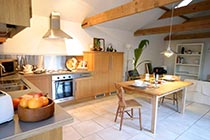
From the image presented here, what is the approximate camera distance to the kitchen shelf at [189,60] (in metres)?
6.58

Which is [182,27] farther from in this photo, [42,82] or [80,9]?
[42,82]

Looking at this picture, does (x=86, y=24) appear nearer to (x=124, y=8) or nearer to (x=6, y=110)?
(x=124, y=8)

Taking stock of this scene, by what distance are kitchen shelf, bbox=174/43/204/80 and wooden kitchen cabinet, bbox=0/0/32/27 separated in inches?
281

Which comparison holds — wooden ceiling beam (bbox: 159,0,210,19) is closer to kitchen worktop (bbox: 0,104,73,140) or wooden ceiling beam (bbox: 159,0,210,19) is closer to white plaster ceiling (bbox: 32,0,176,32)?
white plaster ceiling (bbox: 32,0,176,32)

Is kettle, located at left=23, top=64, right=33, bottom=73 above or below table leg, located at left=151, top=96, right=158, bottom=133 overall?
above

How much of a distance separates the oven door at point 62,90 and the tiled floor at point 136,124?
0.98ft

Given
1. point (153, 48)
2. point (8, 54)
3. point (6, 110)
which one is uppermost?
point (153, 48)

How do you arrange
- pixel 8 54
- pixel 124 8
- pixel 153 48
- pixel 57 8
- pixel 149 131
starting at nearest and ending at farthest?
pixel 149 131, pixel 124 8, pixel 8 54, pixel 57 8, pixel 153 48

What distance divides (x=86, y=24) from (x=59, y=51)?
1.17m

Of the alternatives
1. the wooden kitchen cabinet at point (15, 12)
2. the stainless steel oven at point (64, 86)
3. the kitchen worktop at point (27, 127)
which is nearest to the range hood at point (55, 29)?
the stainless steel oven at point (64, 86)

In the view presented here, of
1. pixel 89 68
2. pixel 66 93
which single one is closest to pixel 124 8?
pixel 89 68

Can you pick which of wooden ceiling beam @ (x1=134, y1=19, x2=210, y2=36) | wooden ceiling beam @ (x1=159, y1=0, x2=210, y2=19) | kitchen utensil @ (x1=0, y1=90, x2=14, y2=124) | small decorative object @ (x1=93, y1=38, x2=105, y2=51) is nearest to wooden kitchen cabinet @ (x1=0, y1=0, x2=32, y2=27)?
kitchen utensil @ (x1=0, y1=90, x2=14, y2=124)

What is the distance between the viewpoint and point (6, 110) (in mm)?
994

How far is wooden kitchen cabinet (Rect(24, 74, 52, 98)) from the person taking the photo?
332 cm
